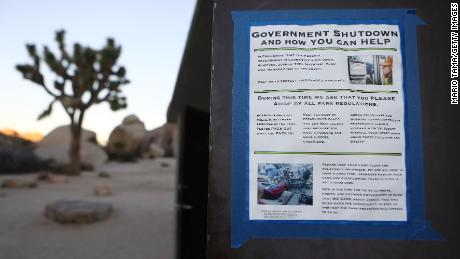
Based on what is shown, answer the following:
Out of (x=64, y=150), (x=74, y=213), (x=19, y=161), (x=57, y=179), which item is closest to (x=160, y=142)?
(x=64, y=150)

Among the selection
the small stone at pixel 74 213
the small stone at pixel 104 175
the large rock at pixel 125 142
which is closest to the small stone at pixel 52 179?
the small stone at pixel 104 175

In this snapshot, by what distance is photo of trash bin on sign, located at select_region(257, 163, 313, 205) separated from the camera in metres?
1.80

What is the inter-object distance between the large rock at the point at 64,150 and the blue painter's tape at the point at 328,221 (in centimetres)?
1740

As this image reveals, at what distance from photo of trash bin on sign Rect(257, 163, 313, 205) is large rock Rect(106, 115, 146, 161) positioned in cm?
2155

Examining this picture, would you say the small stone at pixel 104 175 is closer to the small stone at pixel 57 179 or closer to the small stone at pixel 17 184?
the small stone at pixel 57 179

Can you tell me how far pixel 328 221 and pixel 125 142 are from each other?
22325 mm

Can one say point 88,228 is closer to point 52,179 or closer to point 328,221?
point 328,221

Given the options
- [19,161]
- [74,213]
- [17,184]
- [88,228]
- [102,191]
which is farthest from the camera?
[19,161]

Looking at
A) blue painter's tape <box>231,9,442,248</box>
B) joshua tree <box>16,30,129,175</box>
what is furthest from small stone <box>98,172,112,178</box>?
blue painter's tape <box>231,9,442,248</box>

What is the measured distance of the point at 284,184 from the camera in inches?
71.1

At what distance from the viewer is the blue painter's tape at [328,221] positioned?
5.83ft

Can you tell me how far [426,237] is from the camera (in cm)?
177

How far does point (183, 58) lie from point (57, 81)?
42.1 feet

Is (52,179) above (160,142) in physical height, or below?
below
